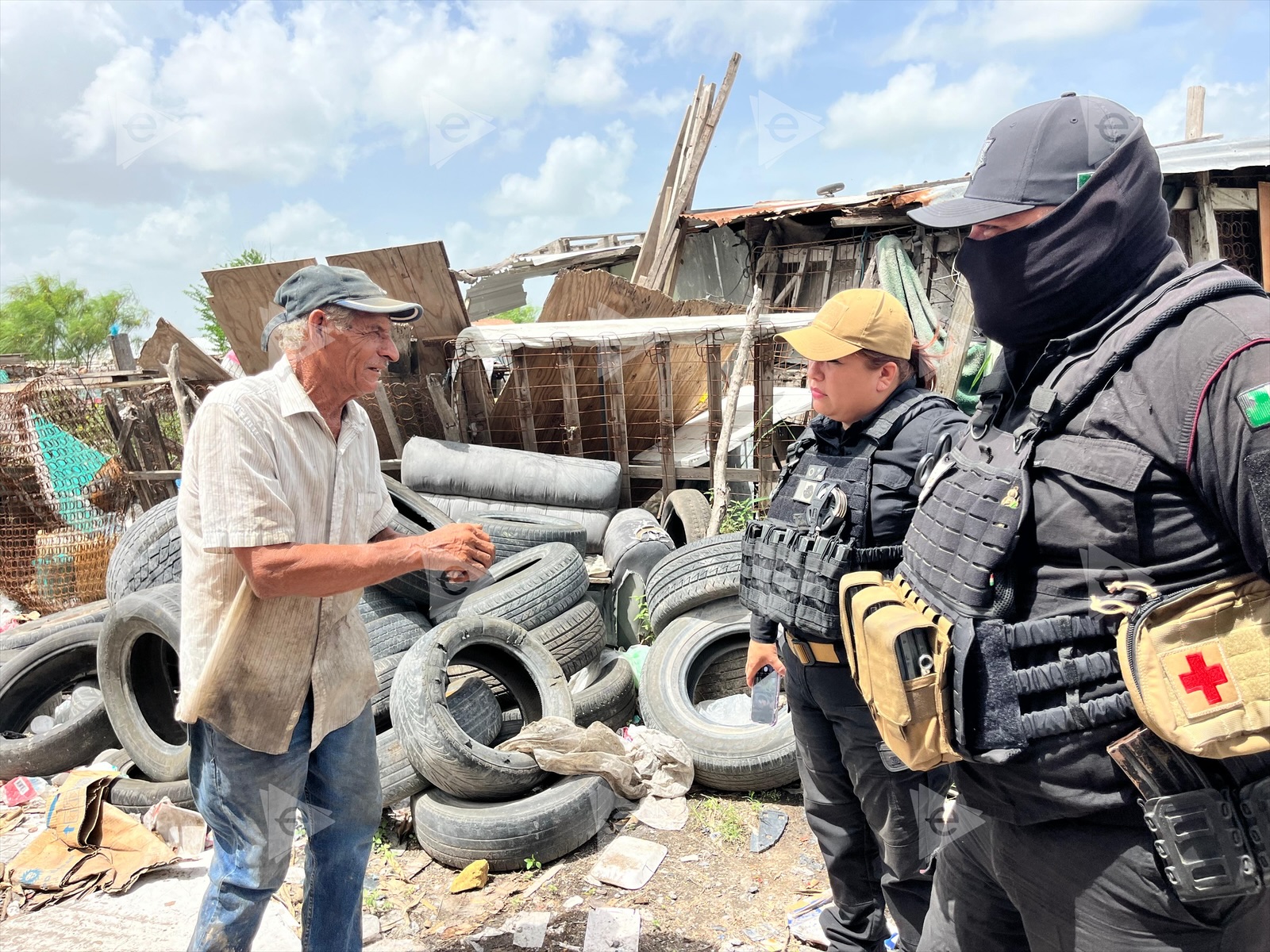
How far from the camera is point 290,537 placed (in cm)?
203

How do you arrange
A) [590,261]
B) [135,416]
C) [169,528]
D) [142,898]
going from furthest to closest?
1. [590,261]
2. [135,416]
3. [169,528]
4. [142,898]

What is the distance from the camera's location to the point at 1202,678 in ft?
3.83

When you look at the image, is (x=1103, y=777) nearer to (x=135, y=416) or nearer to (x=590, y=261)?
(x=135, y=416)

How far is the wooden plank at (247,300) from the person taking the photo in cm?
675

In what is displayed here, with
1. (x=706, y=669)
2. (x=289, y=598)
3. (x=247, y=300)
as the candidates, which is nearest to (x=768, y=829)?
(x=706, y=669)

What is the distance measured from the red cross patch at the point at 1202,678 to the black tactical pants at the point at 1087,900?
261 mm

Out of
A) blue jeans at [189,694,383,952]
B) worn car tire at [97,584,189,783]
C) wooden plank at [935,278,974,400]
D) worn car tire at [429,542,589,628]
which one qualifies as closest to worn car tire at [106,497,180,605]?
worn car tire at [97,584,189,783]

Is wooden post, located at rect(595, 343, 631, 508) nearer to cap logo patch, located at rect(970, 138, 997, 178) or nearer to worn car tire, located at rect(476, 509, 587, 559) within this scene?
worn car tire, located at rect(476, 509, 587, 559)

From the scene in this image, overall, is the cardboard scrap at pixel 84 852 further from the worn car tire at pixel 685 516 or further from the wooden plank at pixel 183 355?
the wooden plank at pixel 183 355

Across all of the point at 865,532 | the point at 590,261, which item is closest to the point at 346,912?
the point at 865,532

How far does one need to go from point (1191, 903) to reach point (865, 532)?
49.5 inches

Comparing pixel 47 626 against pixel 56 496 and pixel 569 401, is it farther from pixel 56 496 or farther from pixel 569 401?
pixel 569 401

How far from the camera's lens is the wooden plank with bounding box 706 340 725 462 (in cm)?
639

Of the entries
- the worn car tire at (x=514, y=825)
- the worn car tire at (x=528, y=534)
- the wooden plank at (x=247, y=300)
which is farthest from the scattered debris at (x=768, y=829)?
the wooden plank at (x=247, y=300)
